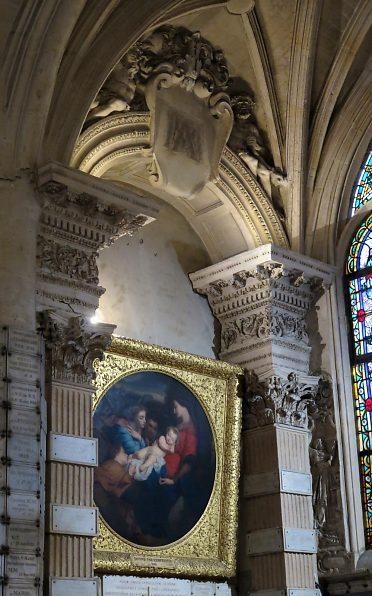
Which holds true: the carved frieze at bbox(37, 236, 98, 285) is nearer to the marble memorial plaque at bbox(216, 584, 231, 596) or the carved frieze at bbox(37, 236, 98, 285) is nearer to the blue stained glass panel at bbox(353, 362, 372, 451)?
the marble memorial plaque at bbox(216, 584, 231, 596)

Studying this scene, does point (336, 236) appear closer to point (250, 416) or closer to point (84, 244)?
point (250, 416)

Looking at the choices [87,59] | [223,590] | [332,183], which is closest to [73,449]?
[223,590]

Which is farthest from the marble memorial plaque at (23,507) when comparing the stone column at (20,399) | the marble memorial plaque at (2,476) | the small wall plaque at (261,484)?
the small wall plaque at (261,484)

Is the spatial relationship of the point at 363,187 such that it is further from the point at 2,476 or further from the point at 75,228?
the point at 2,476

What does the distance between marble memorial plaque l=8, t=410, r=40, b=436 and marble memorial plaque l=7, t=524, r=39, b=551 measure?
2.72ft

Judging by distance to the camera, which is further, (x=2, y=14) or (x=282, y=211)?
(x=282, y=211)

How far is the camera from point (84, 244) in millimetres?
11344

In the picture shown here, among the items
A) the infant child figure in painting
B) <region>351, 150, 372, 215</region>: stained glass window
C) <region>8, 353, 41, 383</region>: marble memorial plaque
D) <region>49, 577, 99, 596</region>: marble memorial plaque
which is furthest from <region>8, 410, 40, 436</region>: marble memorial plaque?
<region>351, 150, 372, 215</region>: stained glass window

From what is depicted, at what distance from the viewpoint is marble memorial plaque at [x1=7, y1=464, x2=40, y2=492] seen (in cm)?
980

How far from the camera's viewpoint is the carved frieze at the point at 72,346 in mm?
10709

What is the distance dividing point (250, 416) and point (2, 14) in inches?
212

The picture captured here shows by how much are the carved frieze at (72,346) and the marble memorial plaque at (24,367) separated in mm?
311

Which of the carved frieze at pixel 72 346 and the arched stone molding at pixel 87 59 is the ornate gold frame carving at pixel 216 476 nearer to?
the carved frieze at pixel 72 346

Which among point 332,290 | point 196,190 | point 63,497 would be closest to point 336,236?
point 332,290
